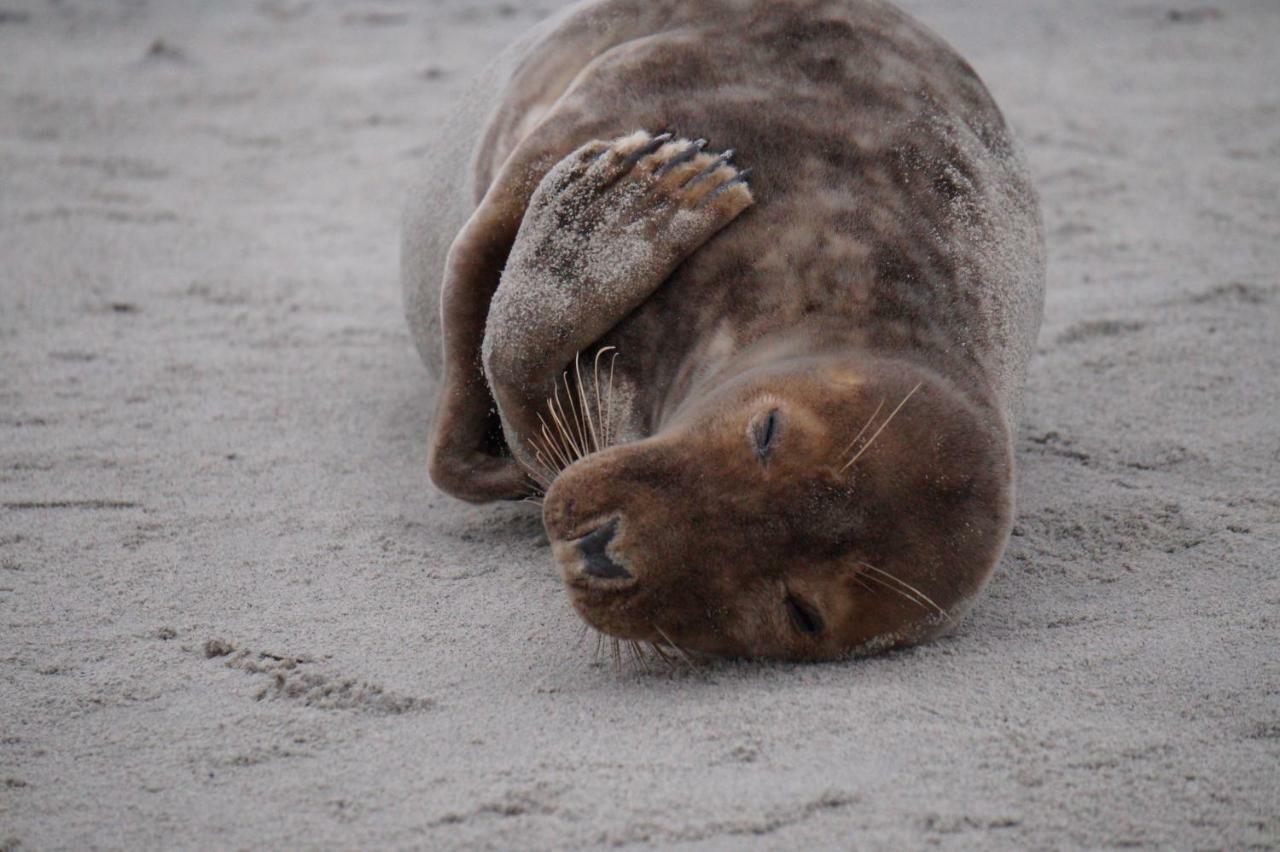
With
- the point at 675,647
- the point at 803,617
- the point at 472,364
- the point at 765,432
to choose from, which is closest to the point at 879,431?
the point at 765,432

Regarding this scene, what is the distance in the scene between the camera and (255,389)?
14.3 ft

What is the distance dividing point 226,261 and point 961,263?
3.23 m

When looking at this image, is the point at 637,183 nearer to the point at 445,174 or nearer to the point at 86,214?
the point at 445,174

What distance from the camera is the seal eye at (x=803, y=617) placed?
2596mm

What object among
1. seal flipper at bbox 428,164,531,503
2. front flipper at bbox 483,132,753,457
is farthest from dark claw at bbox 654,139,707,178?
seal flipper at bbox 428,164,531,503

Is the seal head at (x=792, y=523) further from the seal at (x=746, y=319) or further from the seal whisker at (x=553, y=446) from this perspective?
the seal whisker at (x=553, y=446)

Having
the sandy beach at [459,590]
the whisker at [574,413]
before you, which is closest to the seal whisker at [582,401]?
the whisker at [574,413]

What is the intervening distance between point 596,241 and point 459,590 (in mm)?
769

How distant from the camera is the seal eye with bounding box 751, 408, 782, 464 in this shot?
260cm

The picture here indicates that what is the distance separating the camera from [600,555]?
101 inches

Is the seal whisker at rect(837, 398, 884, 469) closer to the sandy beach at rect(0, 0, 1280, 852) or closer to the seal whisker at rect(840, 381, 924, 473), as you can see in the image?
the seal whisker at rect(840, 381, 924, 473)

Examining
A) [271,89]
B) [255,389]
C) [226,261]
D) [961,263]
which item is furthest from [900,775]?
[271,89]

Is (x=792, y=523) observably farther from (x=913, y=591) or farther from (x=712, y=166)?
(x=712, y=166)

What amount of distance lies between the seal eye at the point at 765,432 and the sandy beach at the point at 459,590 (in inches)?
15.2
